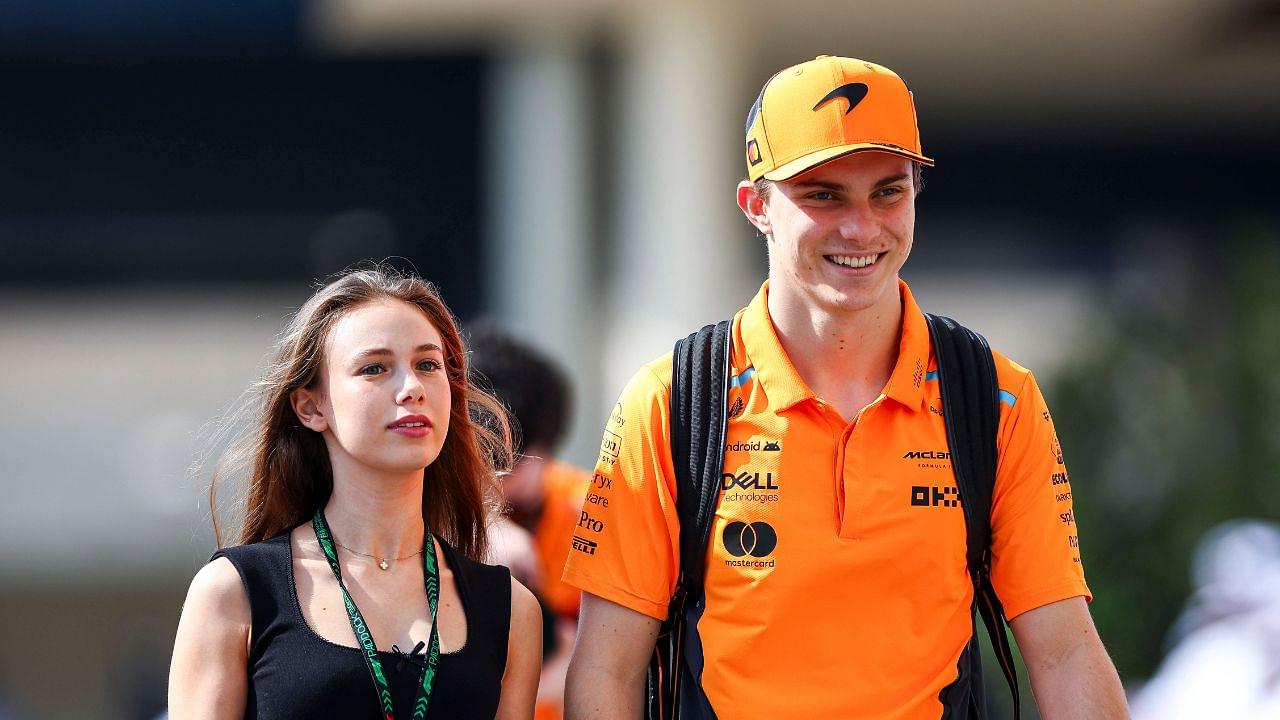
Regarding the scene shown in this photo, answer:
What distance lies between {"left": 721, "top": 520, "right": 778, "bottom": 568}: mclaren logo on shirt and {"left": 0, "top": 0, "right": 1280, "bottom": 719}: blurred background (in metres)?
6.53

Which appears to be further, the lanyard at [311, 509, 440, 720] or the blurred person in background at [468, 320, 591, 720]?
the blurred person in background at [468, 320, 591, 720]

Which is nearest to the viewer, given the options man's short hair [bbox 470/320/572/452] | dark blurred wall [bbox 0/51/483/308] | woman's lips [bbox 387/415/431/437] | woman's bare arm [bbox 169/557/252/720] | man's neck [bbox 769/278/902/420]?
woman's bare arm [bbox 169/557/252/720]

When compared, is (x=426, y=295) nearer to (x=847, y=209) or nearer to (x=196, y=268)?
(x=847, y=209)

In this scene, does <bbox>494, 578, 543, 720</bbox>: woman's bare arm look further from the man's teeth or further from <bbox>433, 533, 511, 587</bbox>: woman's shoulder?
the man's teeth

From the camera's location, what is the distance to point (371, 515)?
3.01 metres

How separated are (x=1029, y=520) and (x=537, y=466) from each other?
5.30 feet

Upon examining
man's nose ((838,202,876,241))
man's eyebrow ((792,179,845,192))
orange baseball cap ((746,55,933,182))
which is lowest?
man's nose ((838,202,876,241))

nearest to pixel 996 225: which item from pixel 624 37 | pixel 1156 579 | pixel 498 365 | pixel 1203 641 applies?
pixel 624 37

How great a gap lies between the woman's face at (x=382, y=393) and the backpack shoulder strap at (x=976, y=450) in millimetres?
963

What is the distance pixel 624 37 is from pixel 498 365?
265 inches

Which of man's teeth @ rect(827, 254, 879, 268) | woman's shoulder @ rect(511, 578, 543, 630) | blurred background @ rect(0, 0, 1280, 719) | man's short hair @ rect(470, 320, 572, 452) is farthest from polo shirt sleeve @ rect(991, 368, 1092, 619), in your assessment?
blurred background @ rect(0, 0, 1280, 719)

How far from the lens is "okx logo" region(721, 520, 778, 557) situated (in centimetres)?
302

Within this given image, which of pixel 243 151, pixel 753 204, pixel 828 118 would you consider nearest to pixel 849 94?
pixel 828 118

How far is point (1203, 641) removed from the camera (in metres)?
6.06
